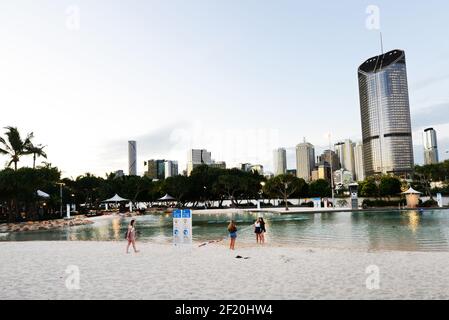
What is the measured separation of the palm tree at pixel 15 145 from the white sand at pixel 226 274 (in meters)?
38.2

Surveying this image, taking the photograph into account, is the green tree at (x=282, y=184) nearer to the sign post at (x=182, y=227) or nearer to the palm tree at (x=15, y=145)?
the palm tree at (x=15, y=145)

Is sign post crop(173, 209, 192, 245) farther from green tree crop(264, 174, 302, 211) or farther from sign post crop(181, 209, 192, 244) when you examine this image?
green tree crop(264, 174, 302, 211)

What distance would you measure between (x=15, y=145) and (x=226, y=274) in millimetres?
48953

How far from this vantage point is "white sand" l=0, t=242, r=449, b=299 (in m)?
9.56

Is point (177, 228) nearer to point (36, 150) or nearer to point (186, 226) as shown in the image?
point (186, 226)

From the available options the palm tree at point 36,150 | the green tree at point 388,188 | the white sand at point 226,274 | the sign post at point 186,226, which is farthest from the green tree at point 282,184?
the white sand at point 226,274

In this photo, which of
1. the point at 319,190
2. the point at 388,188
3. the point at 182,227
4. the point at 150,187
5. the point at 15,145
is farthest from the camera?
the point at 319,190

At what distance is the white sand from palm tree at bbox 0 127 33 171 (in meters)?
38.2

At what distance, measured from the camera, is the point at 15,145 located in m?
51.2

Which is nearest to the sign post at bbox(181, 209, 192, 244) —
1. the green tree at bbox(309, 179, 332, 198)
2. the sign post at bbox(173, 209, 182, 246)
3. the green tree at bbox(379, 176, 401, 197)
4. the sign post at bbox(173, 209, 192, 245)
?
the sign post at bbox(173, 209, 192, 245)

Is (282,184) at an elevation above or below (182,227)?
above

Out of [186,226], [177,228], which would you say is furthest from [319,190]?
[177,228]
